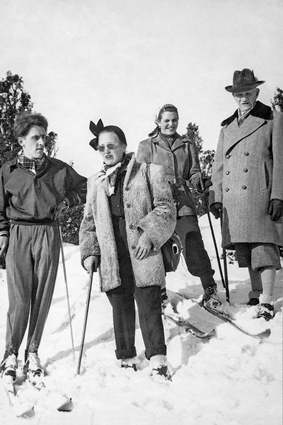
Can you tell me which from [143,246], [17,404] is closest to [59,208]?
[143,246]

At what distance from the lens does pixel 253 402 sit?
2.77 meters

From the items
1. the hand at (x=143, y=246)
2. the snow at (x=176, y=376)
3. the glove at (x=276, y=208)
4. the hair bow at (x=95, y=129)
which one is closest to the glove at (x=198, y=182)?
the glove at (x=276, y=208)

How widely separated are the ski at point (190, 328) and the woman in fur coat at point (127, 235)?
0.54 m

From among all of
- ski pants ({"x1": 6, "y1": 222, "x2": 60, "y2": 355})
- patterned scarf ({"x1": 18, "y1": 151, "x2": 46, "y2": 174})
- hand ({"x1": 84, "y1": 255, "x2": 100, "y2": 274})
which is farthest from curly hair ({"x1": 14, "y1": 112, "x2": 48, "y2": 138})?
hand ({"x1": 84, "y1": 255, "x2": 100, "y2": 274})

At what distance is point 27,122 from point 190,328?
205cm

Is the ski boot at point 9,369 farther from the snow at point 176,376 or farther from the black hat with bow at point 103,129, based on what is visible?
the black hat with bow at point 103,129

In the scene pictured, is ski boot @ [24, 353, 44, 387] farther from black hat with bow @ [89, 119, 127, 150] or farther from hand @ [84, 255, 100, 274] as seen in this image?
black hat with bow @ [89, 119, 127, 150]

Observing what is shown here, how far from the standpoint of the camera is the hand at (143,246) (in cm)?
331

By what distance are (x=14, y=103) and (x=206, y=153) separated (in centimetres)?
268

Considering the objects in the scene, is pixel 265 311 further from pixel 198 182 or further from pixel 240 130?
pixel 240 130

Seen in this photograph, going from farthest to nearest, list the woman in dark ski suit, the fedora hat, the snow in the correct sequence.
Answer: the woman in dark ski suit, the fedora hat, the snow

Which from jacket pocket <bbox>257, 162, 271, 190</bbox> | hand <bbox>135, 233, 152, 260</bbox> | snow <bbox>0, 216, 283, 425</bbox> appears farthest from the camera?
jacket pocket <bbox>257, 162, 271, 190</bbox>

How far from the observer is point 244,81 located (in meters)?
4.14

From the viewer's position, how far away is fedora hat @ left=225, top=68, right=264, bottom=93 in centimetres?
412
